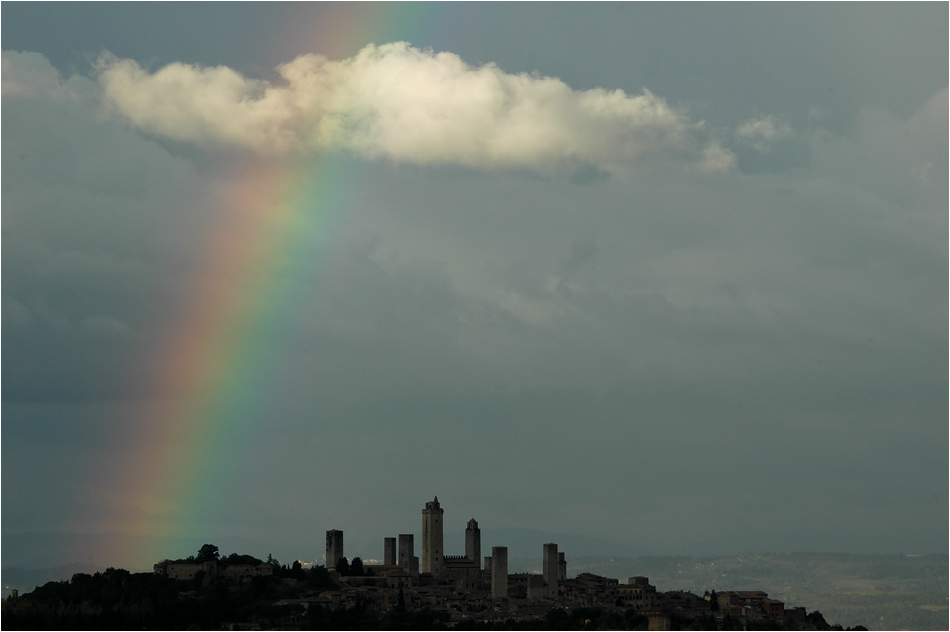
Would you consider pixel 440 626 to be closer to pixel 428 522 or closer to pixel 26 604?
pixel 428 522

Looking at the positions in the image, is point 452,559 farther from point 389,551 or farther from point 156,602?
point 156,602

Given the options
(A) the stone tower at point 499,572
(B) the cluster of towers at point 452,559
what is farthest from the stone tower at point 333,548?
(A) the stone tower at point 499,572

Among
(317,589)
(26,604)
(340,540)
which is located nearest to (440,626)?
(317,589)

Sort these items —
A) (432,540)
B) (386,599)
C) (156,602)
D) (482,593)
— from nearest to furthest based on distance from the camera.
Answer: (156,602)
(386,599)
(482,593)
(432,540)

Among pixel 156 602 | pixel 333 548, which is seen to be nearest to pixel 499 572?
pixel 333 548

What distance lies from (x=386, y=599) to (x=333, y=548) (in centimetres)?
1280

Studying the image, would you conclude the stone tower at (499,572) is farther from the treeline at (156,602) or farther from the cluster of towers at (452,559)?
the treeline at (156,602)

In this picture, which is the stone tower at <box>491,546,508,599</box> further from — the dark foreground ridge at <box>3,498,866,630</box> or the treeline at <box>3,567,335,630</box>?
the treeline at <box>3,567,335,630</box>

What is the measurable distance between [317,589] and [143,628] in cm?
1601

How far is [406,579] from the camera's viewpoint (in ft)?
418

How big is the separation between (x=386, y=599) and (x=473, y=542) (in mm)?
18044

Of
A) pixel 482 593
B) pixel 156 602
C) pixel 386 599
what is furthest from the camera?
pixel 482 593

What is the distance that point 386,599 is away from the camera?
12088cm

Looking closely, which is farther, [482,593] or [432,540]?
[432,540]
